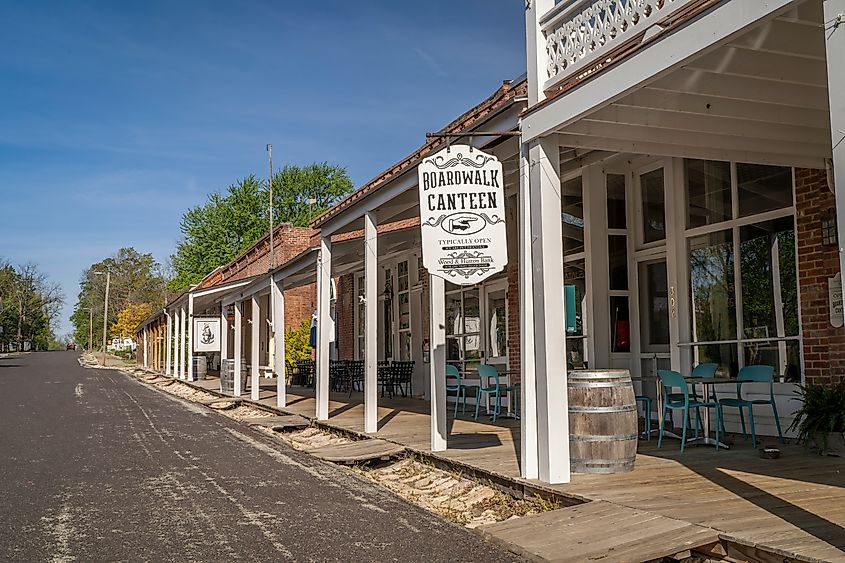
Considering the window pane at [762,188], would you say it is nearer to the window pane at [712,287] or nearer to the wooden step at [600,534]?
the window pane at [712,287]

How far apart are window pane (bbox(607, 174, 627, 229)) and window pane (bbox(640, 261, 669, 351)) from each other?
0.72 meters

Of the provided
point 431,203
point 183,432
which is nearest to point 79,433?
point 183,432

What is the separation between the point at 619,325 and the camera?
11.1 metres

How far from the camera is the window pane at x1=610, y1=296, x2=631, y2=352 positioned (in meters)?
11.0

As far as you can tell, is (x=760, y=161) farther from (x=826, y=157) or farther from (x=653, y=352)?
(x=653, y=352)

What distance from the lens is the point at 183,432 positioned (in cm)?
1276

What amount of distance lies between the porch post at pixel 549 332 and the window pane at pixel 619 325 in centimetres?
456

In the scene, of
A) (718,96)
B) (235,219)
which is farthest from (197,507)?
(235,219)

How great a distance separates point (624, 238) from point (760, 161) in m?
3.49

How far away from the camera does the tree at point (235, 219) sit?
5112 cm

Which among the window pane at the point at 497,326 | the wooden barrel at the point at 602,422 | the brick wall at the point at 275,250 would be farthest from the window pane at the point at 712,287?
the brick wall at the point at 275,250

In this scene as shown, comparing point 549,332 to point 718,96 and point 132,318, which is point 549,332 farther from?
point 132,318

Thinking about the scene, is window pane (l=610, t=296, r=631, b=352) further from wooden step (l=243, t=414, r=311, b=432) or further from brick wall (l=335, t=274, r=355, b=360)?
brick wall (l=335, t=274, r=355, b=360)

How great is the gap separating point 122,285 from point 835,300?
92.4 metres
